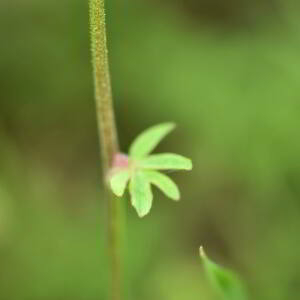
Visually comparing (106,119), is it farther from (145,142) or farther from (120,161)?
(145,142)

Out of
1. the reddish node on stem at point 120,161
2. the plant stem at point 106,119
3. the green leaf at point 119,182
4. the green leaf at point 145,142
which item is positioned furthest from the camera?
the green leaf at point 145,142

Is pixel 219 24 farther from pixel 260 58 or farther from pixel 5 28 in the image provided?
pixel 5 28

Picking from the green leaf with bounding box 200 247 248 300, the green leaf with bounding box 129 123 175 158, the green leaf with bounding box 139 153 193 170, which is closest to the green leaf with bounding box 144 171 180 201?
the green leaf with bounding box 139 153 193 170

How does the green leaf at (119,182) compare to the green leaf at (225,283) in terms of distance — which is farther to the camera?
the green leaf at (225,283)

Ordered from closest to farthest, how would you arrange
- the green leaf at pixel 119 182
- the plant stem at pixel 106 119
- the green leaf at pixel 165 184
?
the plant stem at pixel 106 119
the green leaf at pixel 119 182
the green leaf at pixel 165 184

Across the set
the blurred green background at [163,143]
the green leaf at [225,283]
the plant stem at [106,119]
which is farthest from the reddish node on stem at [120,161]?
the blurred green background at [163,143]

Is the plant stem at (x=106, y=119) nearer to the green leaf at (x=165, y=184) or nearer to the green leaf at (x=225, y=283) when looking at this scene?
the green leaf at (x=165, y=184)

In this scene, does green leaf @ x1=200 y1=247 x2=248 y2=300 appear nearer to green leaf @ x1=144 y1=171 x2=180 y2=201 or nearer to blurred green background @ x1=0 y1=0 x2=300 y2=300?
green leaf @ x1=144 y1=171 x2=180 y2=201
